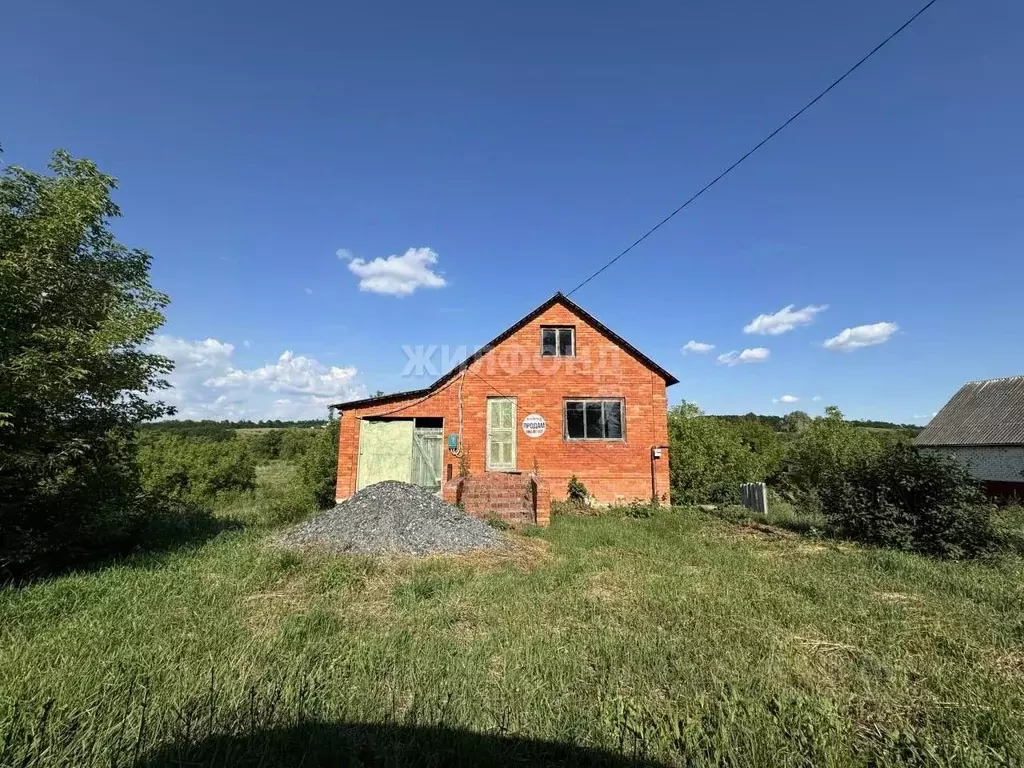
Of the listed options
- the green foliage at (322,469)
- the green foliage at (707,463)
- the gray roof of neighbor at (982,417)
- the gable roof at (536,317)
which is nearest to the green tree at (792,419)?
the gray roof of neighbor at (982,417)

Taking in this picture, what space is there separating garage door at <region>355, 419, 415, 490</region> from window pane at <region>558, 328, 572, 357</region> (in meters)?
5.48

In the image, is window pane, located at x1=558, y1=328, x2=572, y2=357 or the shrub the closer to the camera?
the shrub

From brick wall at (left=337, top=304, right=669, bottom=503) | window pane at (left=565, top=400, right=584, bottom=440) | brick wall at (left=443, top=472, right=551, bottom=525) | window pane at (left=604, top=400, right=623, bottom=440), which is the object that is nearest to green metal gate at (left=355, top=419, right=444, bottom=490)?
brick wall at (left=337, top=304, right=669, bottom=503)

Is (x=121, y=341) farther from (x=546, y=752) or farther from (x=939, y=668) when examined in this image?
(x=939, y=668)

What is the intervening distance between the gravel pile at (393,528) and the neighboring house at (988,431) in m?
20.0

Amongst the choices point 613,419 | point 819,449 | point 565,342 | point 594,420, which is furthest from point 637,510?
point 819,449

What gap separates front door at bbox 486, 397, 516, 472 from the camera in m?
14.6

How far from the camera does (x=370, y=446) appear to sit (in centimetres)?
1445

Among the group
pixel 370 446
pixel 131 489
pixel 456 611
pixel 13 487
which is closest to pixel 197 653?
pixel 456 611

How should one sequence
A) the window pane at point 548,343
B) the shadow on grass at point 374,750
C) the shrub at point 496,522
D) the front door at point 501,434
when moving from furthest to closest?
1. the window pane at point 548,343
2. the front door at point 501,434
3. the shrub at point 496,522
4. the shadow on grass at point 374,750

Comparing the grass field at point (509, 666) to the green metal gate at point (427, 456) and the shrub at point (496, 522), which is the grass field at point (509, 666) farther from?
the green metal gate at point (427, 456)

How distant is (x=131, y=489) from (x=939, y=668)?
40.4 ft

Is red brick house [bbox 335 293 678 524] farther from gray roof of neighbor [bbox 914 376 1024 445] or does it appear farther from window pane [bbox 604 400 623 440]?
gray roof of neighbor [bbox 914 376 1024 445]

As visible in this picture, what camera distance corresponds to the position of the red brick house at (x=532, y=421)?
14.4m
